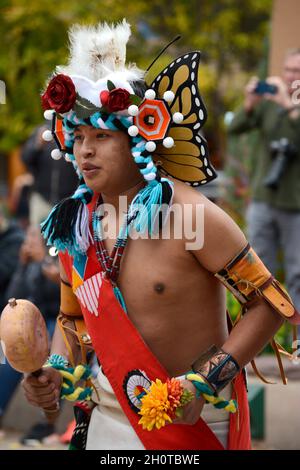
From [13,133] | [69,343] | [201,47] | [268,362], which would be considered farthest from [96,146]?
[13,133]

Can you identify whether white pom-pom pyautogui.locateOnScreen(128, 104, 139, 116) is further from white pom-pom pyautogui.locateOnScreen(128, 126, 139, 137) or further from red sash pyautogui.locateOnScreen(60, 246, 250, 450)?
red sash pyautogui.locateOnScreen(60, 246, 250, 450)

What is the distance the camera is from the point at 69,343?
12.1 feet

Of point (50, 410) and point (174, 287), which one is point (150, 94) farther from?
point (50, 410)

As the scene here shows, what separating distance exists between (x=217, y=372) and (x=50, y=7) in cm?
1111

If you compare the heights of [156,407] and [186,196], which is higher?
[186,196]

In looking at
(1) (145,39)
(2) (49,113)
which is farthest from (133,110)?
(1) (145,39)

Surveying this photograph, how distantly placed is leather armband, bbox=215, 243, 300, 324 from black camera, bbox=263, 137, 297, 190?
345 cm

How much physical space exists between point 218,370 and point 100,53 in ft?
3.72

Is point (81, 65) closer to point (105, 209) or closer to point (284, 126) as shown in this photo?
point (105, 209)

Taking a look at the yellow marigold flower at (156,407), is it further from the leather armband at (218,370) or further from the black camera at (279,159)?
the black camera at (279,159)

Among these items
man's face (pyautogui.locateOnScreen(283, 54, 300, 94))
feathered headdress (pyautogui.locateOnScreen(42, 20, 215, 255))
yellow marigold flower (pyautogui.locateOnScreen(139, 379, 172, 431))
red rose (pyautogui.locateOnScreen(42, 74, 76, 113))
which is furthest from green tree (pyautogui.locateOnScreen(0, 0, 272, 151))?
yellow marigold flower (pyautogui.locateOnScreen(139, 379, 172, 431))

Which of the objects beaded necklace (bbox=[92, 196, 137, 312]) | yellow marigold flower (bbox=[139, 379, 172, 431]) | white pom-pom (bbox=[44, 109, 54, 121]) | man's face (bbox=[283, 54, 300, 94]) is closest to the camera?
yellow marigold flower (bbox=[139, 379, 172, 431])

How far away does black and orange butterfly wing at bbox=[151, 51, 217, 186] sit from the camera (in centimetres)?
339

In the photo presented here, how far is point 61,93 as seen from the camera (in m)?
3.35
